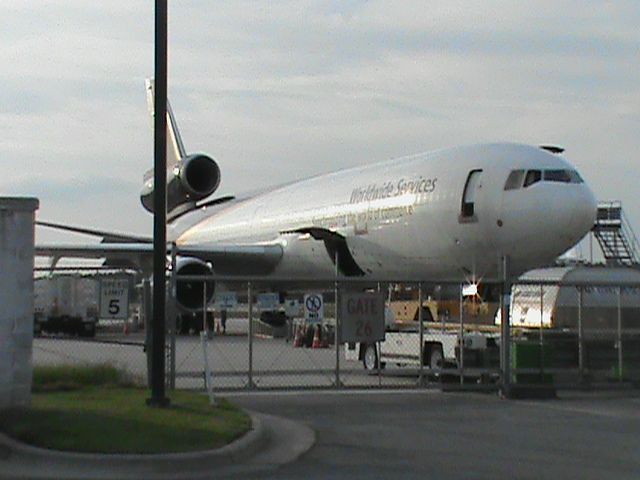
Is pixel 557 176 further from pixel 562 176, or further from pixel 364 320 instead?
pixel 364 320

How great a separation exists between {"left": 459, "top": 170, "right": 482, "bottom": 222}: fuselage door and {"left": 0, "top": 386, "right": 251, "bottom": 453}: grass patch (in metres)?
13.3

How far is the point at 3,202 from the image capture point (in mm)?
13281

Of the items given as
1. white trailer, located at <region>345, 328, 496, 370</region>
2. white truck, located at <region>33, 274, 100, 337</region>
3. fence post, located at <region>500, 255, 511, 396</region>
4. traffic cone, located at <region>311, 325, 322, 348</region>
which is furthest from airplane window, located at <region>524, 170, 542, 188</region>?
white truck, located at <region>33, 274, 100, 337</region>

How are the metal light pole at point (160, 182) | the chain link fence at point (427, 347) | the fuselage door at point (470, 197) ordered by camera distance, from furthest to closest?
the fuselage door at point (470, 197)
the chain link fence at point (427, 347)
the metal light pole at point (160, 182)

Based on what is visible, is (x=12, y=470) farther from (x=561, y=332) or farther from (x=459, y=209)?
(x=459, y=209)

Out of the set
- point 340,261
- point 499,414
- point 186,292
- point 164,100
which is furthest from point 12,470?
point 340,261

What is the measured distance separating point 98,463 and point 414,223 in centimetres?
1967

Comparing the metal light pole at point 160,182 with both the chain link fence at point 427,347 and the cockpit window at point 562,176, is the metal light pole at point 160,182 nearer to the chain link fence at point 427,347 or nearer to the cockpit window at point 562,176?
the chain link fence at point 427,347

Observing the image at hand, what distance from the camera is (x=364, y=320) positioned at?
18.3 metres

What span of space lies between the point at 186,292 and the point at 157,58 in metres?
18.0

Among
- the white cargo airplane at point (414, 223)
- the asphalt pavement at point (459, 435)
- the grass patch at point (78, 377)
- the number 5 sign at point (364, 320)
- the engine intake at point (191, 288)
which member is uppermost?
the white cargo airplane at point (414, 223)

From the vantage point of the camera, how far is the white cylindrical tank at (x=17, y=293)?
43.1ft

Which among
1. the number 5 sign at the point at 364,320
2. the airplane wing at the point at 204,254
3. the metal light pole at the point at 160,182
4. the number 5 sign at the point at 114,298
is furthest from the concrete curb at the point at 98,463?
the airplane wing at the point at 204,254

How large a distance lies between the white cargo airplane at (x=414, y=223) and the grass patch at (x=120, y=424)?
25.8 feet
